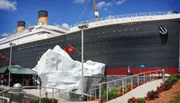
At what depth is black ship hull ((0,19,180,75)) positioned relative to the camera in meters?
29.2

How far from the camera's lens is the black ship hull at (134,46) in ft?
95.8

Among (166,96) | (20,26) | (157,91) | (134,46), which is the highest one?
(20,26)

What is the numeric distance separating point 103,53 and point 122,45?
342cm

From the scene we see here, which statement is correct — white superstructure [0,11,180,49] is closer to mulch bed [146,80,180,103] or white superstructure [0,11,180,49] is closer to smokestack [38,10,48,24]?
smokestack [38,10,48,24]

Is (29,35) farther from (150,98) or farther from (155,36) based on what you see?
(150,98)

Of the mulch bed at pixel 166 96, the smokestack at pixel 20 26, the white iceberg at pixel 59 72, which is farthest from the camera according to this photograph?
the smokestack at pixel 20 26

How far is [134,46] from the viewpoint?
30.7m

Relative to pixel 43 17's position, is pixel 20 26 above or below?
below

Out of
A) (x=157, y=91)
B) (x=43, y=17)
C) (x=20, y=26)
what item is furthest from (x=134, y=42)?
(x=20, y=26)

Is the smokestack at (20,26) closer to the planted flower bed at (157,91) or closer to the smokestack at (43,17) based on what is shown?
the smokestack at (43,17)

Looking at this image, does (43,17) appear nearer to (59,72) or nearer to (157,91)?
(59,72)

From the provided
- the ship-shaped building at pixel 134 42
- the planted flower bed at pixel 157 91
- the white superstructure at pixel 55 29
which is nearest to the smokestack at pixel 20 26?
the white superstructure at pixel 55 29

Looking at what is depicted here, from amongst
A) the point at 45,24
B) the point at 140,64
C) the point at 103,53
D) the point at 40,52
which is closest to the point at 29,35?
the point at 45,24

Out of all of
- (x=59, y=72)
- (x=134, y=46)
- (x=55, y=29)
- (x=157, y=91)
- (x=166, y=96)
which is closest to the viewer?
(x=166, y=96)
